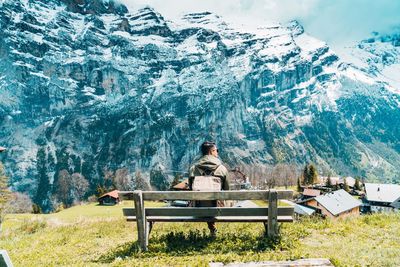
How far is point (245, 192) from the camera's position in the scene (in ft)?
34.5

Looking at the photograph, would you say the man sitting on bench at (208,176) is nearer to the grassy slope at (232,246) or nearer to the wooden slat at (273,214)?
the grassy slope at (232,246)

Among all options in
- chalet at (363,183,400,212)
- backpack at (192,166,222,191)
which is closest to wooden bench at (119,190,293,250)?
backpack at (192,166,222,191)

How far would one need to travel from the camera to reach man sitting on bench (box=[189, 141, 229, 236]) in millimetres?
11773

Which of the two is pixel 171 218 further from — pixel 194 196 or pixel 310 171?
Result: pixel 310 171

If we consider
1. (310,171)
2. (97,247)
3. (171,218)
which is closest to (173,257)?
(171,218)

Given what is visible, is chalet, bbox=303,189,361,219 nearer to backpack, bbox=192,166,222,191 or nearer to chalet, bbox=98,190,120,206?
chalet, bbox=98,190,120,206

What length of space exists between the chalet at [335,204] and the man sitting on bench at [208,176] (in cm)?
7123

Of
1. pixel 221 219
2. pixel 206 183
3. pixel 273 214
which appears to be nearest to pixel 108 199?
pixel 206 183

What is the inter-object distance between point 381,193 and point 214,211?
125232 millimetres

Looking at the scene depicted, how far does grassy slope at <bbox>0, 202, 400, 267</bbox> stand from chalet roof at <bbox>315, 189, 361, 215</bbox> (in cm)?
6909

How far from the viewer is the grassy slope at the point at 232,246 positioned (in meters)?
9.66

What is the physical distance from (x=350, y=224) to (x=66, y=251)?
994 cm

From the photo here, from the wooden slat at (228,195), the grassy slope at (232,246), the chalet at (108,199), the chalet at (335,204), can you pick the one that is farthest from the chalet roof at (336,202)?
the wooden slat at (228,195)

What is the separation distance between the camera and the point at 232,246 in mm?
10688
